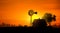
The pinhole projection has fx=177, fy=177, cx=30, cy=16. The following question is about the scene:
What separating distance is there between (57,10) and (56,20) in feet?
0.40

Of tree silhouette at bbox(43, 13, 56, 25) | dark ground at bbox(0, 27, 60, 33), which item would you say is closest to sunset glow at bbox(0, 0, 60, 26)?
tree silhouette at bbox(43, 13, 56, 25)

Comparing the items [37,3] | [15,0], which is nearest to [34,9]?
[37,3]

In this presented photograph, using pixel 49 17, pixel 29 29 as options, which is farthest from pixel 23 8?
pixel 29 29

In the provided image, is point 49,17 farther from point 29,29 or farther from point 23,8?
point 29,29

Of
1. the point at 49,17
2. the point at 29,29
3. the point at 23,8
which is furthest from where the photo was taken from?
the point at 23,8

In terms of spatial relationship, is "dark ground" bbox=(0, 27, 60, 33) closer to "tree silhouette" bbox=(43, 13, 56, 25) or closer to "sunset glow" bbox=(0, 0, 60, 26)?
"tree silhouette" bbox=(43, 13, 56, 25)

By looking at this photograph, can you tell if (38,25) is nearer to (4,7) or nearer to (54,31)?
(54,31)

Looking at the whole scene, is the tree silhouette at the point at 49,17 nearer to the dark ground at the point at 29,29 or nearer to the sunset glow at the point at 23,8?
the sunset glow at the point at 23,8

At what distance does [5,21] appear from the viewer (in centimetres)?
209

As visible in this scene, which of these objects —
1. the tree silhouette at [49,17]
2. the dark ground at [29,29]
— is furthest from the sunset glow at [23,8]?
the dark ground at [29,29]

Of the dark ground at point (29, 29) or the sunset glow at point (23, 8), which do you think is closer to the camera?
the dark ground at point (29, 29)

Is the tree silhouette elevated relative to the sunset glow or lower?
lower

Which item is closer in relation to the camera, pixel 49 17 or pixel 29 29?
pixel 29 29

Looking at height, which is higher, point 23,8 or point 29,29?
point 23,8
